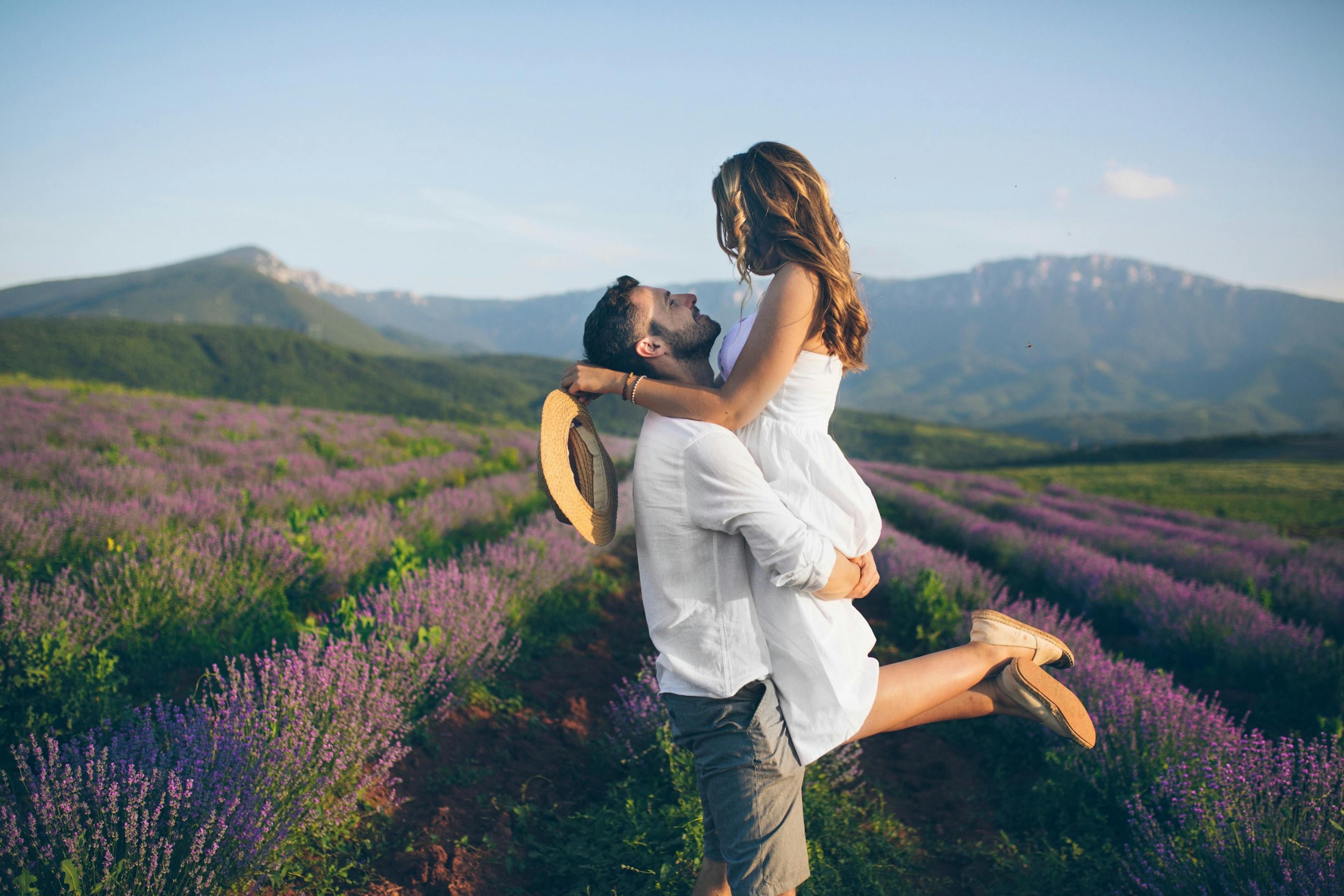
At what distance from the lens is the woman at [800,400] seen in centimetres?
177

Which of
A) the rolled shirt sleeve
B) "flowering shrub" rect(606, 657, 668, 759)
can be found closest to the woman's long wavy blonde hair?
the rolled shirt sleeve

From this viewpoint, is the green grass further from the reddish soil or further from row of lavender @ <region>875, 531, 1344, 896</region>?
the reddish soil

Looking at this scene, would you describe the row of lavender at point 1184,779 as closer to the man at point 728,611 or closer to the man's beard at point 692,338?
the man at point 728,611

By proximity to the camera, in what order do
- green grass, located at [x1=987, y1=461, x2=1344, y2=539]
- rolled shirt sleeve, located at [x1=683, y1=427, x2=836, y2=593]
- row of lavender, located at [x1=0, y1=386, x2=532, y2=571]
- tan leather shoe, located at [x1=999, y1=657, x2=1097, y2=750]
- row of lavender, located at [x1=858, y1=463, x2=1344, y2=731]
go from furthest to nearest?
green grass, located at [x1=987, y1=461, x2=1344, y2=539] → row of lavender, located at [x1=0, y1=386, x2=532, y2=571] → row of lavender, located at [x1=858, y1=463, x2=1344, y2=731] → tan leather shoe, located at [x1=999, y1=657, x2=1097, y2=750] → rolled shirt sleeve, located at [x1=683, y1=427, x2=836, y2=593]

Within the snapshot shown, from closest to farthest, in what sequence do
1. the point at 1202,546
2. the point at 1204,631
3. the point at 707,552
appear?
the point at 707,552 < the point at 1204,631 < the point at 1202,546

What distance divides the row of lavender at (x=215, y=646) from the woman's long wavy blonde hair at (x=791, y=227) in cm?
224

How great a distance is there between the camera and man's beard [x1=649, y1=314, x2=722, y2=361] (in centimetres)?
193

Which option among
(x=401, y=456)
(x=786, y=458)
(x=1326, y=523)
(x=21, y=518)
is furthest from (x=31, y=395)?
(x=1326, y=523)

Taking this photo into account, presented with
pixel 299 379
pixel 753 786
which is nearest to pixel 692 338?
pixel 753 786

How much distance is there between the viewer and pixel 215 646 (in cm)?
348

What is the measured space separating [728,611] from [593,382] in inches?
29.9

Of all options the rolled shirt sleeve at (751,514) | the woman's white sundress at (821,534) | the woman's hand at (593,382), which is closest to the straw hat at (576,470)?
the woman's hand at (593,382)

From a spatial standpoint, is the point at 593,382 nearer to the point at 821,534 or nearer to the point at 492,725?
the point at 821,534

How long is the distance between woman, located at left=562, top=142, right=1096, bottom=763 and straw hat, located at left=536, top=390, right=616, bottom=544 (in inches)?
4.7
